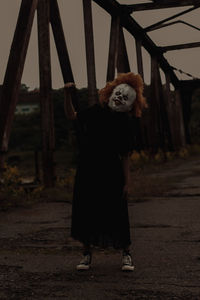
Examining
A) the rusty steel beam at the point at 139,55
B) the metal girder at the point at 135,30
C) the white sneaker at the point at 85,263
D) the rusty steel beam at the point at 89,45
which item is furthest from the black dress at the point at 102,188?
the rusty steel beam at the point at 139,55

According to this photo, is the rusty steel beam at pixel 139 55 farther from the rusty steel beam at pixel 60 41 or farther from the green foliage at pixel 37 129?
the green foliage at pixel 37 129

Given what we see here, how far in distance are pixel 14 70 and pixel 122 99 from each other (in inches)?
122

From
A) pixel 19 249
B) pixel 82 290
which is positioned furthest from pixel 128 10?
pixel 82 290

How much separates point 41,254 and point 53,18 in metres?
4.68

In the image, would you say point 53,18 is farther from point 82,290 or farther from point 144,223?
point 82,290

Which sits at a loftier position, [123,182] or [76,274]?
→ [123,182]

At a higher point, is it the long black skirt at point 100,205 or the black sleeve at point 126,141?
the black sleeve at point 126,141

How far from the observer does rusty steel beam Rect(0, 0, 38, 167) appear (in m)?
6.68

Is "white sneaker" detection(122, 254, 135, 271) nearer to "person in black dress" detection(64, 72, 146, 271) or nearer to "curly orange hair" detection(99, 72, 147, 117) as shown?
"person in black dress" detection(64, 72, 146, 271)

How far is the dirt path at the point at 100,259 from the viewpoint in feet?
10.5

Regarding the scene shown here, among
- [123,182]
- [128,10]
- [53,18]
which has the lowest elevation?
[123,182]

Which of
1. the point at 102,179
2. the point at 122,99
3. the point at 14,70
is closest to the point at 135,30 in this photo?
the point at 14,70

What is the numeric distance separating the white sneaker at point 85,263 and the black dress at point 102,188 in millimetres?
101

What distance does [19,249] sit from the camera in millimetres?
4457
